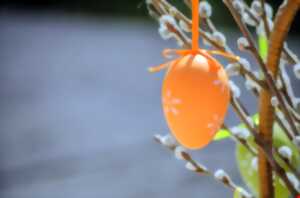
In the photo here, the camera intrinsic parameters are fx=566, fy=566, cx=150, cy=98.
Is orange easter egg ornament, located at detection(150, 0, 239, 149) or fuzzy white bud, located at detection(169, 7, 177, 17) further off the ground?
fuzzy white bud, located at detection(169, 7, 177, 17)

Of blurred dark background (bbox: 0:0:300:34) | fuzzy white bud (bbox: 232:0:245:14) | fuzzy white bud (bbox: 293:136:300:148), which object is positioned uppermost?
fuzzy white bud (bbox: 232:0:245:14)

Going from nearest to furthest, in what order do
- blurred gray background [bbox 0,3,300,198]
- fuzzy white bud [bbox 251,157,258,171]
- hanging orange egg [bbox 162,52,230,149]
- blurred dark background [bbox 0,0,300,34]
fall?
hanging orange egg [bbox 162,52,230,149] < fuzzy white bud [bbox 251,157,258,171] < blurred gray background [bbox 0,3,300,198] < blurred dark background [bbox 0,0,300,34]

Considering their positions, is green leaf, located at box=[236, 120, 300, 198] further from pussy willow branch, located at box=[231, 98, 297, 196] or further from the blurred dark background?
the blurred dark background

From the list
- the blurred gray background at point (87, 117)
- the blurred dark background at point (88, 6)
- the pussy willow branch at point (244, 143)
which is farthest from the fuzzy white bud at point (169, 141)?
the blurred dark background at point (88, 6)

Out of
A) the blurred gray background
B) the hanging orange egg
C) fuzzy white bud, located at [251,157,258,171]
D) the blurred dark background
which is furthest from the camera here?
the blurred dark background

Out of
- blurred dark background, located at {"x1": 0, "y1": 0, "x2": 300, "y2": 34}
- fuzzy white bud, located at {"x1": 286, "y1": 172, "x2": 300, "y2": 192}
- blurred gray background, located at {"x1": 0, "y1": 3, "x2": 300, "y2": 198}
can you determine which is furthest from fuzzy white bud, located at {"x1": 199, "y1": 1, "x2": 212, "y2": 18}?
blurred dark background, located at {"x1": 0, "y1": 0, "x2": 300, "y2": 34}

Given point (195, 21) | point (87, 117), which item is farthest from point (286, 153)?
point (87, 117)
